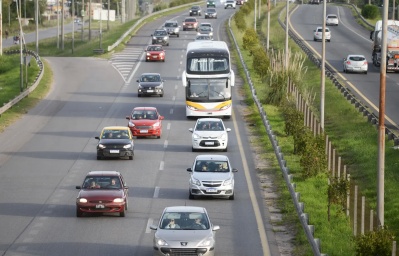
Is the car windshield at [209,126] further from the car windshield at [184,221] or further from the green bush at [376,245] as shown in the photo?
the green bush at [376,245]

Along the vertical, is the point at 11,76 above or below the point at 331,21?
below

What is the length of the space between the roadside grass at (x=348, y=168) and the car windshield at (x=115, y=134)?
22.7 ft

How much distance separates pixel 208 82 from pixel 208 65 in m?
0.95

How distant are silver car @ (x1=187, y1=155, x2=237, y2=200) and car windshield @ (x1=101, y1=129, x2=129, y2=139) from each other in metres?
9.55

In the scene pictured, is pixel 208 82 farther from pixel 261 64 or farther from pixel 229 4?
pixel 229 4

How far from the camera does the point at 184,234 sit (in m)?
24.7

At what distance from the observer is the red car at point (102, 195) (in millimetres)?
30766

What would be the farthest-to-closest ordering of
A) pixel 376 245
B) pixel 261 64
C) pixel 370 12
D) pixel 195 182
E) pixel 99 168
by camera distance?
pixel 370 12 → pixel 261 64 → pixel 99 168 → pixel 195 182 → pixel 376 245

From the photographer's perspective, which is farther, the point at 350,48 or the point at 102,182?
the point at 350,48

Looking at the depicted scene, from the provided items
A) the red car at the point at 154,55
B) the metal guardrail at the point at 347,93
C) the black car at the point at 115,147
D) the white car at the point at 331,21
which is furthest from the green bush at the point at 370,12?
the black car at the point at 115,147

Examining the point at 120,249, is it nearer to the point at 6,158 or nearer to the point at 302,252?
the point at 302,252

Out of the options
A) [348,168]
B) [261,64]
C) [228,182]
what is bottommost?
[348,168]

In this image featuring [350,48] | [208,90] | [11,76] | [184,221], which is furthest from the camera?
[350,48]

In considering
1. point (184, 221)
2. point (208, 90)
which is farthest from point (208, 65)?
point (184, 221)
